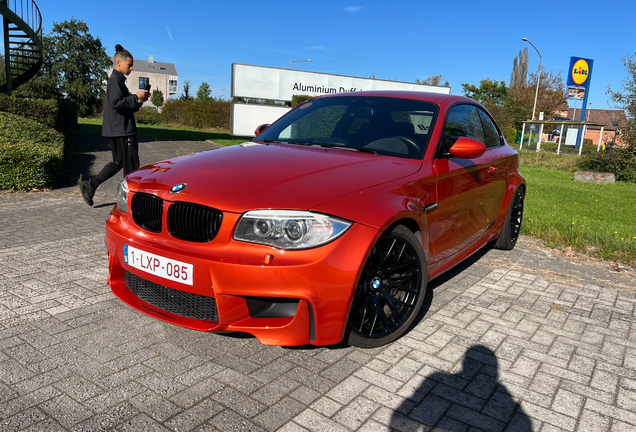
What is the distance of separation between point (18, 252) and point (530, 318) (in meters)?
4.65

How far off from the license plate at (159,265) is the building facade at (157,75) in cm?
10092

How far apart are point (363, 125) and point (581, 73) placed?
3518 cm

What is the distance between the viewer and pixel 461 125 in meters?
4.17

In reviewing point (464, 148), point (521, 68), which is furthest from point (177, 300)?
point (521, 68)

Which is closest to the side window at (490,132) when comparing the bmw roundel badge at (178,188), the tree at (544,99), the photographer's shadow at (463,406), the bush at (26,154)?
the photographer's shadow at (463,406)

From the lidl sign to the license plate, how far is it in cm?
3663

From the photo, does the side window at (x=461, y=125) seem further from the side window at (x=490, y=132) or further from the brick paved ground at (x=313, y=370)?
the brick paved ground at (x=313, y=370)

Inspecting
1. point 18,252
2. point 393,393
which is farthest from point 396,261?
point 18,252

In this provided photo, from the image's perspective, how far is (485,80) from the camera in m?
57.9

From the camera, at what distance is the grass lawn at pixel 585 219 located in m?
5.98

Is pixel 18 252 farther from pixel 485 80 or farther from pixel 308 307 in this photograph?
pixel 485 80

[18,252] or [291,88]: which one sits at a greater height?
[291,88]

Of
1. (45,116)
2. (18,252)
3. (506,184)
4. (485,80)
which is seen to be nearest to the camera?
(18,252)

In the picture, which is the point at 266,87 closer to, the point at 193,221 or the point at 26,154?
the point at 26,154
